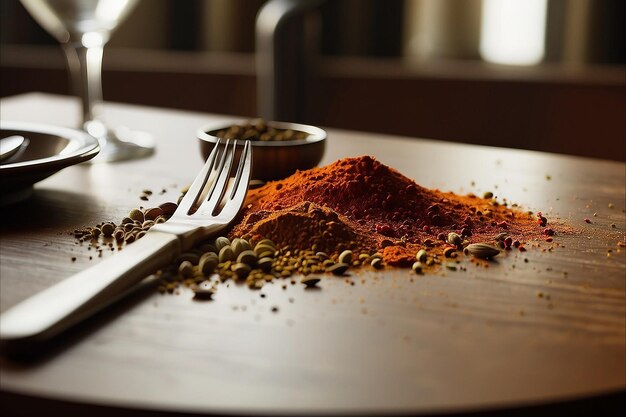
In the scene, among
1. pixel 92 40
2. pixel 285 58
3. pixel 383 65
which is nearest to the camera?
pixel 92 40

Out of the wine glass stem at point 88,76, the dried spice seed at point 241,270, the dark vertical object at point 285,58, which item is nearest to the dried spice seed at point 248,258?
the dried spice seed at point 241,270

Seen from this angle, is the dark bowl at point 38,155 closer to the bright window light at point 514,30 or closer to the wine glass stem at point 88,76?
the wine glass stem at point 88,76

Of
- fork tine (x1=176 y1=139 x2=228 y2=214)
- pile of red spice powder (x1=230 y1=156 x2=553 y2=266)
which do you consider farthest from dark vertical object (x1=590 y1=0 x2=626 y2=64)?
fork tine (x1=176 y1=139 x2=228 y2=214)

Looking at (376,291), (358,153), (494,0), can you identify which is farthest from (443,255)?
(494,0)

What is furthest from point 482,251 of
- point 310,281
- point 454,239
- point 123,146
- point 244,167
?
point 123,146

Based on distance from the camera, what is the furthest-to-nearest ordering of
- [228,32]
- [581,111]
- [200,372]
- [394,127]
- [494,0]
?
[228,32]
[494,0]
[394,127]
[581,111]
[200,372]

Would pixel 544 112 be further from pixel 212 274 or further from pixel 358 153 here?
pixel 212 274

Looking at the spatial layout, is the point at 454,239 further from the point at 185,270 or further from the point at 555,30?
the point at 555,30
